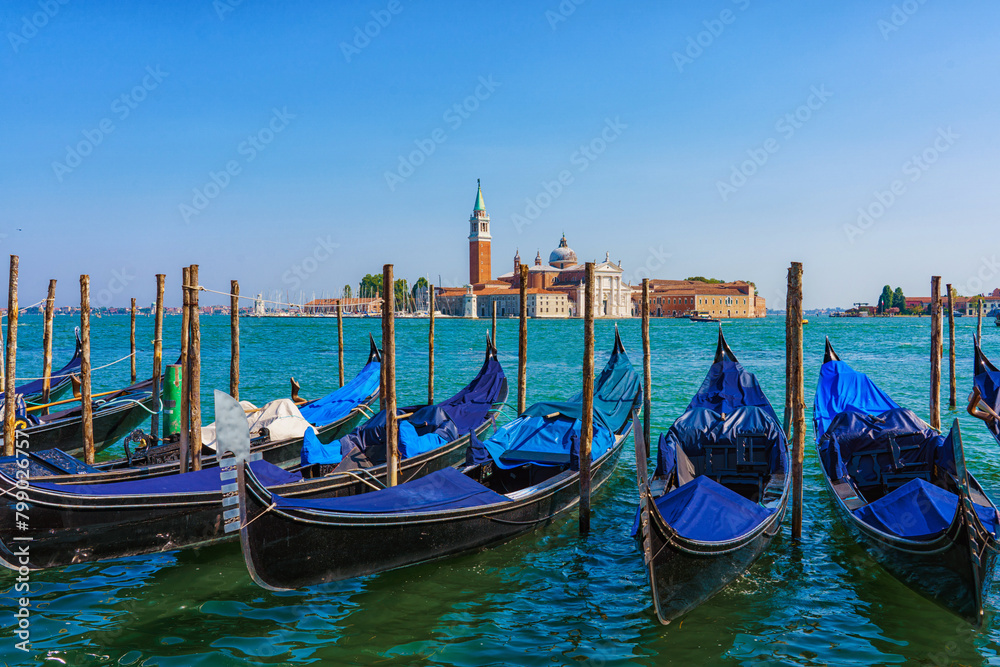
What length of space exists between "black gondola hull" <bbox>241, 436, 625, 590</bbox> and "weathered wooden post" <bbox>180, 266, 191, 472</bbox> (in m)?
2.12

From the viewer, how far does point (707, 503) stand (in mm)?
4273

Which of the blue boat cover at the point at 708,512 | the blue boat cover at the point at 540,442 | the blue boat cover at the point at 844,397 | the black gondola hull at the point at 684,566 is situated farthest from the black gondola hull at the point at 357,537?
the blue boat cover at the point at 844,397

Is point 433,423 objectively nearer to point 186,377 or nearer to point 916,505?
point 186,377

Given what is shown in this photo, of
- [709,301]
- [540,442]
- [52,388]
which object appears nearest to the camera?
[540,442]

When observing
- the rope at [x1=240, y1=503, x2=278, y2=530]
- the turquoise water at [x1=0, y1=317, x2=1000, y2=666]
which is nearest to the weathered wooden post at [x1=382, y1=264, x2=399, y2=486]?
the turquoise water at [x1=0, y1=317, x2=1000, y2=666]

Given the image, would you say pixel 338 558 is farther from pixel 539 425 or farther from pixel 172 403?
pixel 172 403

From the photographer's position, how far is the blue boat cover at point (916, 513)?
3.97 metres

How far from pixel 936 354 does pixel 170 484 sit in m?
8.61

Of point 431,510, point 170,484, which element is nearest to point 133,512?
point 170,484

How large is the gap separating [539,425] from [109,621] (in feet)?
11.1

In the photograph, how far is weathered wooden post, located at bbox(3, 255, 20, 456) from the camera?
5.81m

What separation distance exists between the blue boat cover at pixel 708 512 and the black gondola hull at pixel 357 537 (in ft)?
3.63

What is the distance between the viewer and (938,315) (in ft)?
30.1

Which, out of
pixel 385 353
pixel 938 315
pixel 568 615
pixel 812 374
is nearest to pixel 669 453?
pixel 568 615
